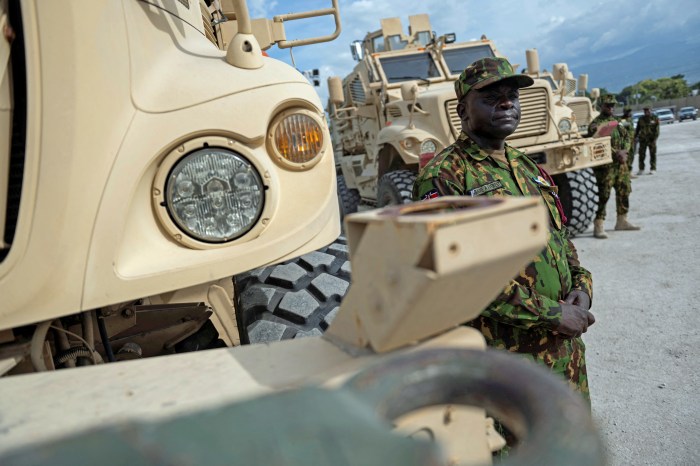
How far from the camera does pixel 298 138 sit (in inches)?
64.9

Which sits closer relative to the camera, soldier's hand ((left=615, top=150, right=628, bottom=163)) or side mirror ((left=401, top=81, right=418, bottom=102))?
side mirror ((left=401, top=81, right=418, bottom=102))

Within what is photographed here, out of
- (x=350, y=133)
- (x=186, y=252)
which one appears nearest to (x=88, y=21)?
(x=186, y=252)

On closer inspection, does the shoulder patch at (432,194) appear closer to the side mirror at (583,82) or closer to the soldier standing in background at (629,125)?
the soldier standing in background at (629,125)

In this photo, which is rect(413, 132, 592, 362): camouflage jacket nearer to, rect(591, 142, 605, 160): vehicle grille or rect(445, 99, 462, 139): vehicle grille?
rect(445, 99, 462, 139): vehicle grille

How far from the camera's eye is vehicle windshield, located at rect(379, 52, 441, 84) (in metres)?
7.74

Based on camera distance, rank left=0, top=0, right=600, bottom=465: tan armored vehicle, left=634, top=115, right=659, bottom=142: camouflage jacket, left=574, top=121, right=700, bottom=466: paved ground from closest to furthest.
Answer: left=0, top=0, right=600, bottom=465: tan armored vehicle → left=574, top=121, right=700, bottom=466: paved ground → left=634, top=115, right=659, bottom=142: camouflage jacket

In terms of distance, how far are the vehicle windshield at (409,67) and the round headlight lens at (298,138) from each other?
6285mm

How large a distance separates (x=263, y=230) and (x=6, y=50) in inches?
30.0

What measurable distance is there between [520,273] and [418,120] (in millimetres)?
4923

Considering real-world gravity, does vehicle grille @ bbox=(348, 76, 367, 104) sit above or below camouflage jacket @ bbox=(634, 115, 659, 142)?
above

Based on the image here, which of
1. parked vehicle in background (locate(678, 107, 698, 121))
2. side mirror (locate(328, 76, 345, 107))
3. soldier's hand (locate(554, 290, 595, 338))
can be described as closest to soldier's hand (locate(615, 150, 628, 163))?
side mirror (locate(328, 76, 345, 107))

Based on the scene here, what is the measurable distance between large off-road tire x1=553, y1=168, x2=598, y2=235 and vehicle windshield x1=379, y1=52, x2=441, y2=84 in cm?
238

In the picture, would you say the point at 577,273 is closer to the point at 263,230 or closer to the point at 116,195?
the point at 263,230

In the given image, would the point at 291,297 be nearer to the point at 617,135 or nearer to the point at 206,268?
the point at 206,268
